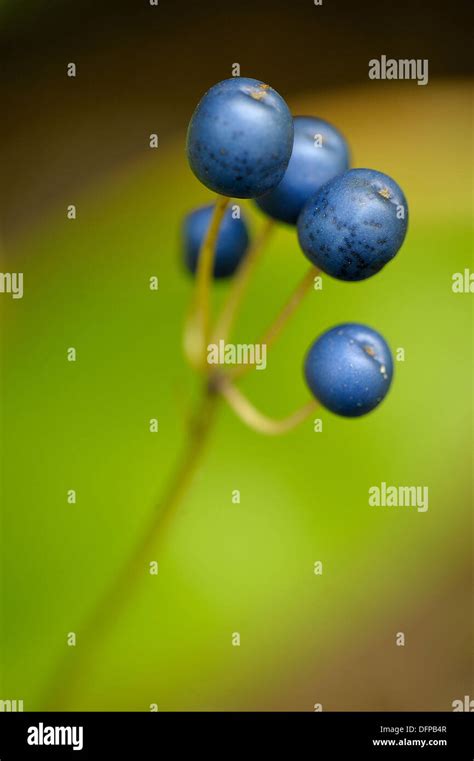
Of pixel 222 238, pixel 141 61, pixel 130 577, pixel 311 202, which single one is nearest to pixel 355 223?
pixel 311 202

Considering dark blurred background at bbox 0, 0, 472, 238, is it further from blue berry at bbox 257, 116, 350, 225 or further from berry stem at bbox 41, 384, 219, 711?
blue berry at bbox 257, 116, 350, 225

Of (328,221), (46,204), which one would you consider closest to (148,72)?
(46,204)

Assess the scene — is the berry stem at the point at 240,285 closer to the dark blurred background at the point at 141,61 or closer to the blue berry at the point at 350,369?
the blue berry at the point at 350,369

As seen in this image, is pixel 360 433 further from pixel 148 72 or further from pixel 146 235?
pixel 148 72
